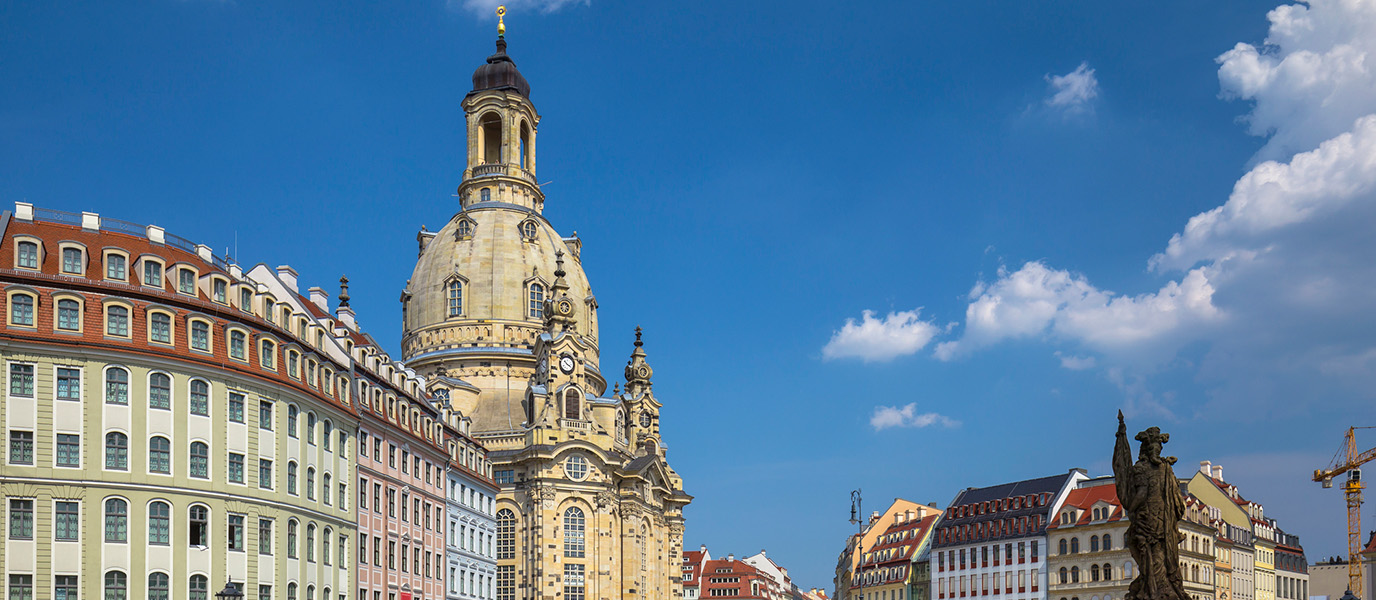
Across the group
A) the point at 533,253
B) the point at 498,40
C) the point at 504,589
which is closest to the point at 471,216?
the point at 533,253

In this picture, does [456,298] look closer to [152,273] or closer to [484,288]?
[484,288]

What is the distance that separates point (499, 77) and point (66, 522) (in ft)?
371

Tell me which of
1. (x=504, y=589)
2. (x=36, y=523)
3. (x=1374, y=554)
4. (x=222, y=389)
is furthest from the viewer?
(x=1374, y=554)

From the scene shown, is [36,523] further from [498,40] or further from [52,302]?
[498,40]

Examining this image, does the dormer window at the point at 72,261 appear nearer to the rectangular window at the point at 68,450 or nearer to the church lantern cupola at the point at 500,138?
the rectangular window at the point at 68,450

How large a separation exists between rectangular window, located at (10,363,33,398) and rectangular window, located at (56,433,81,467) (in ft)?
6.79

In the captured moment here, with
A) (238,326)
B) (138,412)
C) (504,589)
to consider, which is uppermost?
(238,326)

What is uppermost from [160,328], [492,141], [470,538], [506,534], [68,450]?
[492,141]

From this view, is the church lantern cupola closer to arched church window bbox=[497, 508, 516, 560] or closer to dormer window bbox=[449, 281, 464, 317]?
dormer window bbox=[449, 281, 464, 317]

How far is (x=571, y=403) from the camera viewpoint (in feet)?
445

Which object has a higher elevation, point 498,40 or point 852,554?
point 498,40

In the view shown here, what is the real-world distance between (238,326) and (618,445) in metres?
84.1

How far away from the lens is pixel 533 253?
151250 millimetres

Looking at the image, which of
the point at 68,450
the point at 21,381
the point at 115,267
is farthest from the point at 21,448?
the point at 115,267
